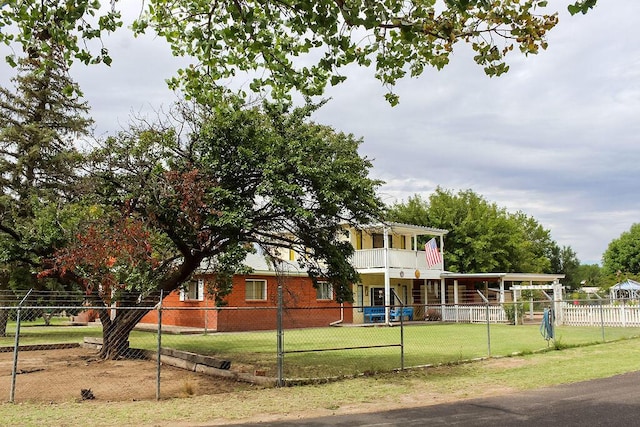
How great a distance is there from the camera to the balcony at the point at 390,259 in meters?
31.7

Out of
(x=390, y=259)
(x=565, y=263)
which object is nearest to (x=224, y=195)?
(x=390, y=259)

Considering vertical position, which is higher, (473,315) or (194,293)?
(194,293)

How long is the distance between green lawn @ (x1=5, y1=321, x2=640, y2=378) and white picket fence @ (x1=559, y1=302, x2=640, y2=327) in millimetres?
1737

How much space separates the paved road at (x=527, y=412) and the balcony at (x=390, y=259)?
71.7 feet

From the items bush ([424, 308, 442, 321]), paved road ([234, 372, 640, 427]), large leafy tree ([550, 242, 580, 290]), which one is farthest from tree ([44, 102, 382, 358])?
large leafy tree ([550, 242, 580, 290])

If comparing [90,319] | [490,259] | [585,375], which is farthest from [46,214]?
[490,259]

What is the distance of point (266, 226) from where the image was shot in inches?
557

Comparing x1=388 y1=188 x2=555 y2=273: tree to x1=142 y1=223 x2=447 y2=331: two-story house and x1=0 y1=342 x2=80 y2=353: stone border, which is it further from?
x1=0 y1=342 x2=80 y2=353: stone border

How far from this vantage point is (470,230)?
4944 cm

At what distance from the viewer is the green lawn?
13.9 m

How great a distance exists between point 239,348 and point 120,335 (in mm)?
4355

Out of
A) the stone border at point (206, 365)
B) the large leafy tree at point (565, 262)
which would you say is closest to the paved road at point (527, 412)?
the stone border at point (206, 365)

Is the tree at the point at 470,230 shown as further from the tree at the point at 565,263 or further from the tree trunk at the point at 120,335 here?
the tree trunk at the point at 120,335

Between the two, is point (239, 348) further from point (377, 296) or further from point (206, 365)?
point (377, 296)
